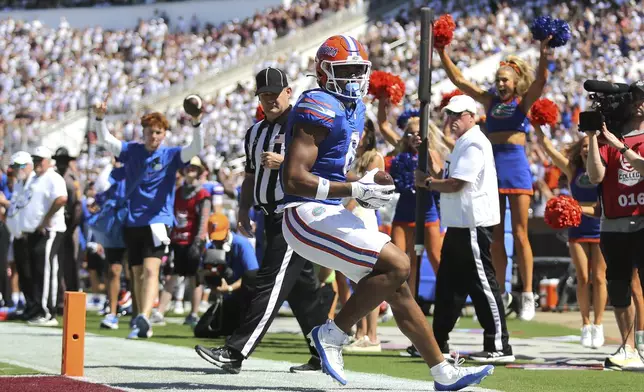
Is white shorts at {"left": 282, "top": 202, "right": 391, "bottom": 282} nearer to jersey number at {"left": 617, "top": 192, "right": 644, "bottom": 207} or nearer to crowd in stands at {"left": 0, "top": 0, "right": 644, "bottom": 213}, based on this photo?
jersey number at {"left": 617, "top": 192, "right": 644, "bottom": 207}

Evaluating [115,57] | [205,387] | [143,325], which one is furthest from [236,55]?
[205,387]

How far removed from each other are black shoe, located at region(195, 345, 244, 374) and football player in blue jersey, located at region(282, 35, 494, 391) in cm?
125

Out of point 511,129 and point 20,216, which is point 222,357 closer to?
point 511,129

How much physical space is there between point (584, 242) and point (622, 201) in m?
2.09

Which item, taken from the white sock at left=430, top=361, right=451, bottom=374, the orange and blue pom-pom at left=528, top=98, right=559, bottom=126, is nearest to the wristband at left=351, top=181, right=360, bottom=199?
the white sock at left=430, top=361, right=451, bottom=374

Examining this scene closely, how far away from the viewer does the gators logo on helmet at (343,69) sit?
6.38 m

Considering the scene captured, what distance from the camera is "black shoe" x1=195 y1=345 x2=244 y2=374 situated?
751 centimetres

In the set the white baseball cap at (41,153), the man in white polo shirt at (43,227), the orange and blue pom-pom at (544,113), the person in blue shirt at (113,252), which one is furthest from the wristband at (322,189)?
the white baseball cap at (41,153)

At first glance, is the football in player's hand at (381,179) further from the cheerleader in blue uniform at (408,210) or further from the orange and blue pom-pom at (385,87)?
the cheerleader in blue uniform at (408,210)

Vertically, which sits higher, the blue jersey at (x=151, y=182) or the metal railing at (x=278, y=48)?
the metal railing at (x=278, y=48)

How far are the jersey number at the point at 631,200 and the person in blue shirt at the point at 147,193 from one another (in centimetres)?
412

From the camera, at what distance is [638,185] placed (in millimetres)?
8359

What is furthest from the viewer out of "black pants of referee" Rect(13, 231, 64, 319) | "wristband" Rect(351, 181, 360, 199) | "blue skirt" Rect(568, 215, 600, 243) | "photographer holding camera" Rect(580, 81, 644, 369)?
"black pants of referee" Rect(13, 231, 64, 319)

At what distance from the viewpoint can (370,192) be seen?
243 inches
